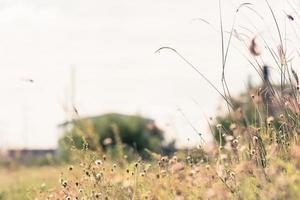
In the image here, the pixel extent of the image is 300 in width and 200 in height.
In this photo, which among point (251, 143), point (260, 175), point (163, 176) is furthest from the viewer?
point (163, 176)

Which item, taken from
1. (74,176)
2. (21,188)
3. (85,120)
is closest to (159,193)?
(74,176)

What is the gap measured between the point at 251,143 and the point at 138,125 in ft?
98.5

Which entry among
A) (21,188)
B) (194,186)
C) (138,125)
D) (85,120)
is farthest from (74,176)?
(138,125)

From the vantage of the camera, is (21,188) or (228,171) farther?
(21,188)

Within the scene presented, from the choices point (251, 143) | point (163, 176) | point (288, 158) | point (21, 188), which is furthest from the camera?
point (21, 188)

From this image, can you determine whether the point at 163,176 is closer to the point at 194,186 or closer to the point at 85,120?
the point at 194,186

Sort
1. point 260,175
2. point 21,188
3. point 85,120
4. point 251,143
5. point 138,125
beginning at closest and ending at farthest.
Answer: point 260,175 < point 251,143 < point 85,120 < point 21,188 < point 138,125

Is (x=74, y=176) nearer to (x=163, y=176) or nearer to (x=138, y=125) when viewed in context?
(x=163, y=176)

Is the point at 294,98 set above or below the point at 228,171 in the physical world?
above

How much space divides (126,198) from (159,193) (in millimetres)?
455

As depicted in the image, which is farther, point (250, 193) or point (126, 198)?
point (126, 198)

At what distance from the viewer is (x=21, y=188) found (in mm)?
13312

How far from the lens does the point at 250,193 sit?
463cm

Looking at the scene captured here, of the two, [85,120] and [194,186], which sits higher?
[85,120]
